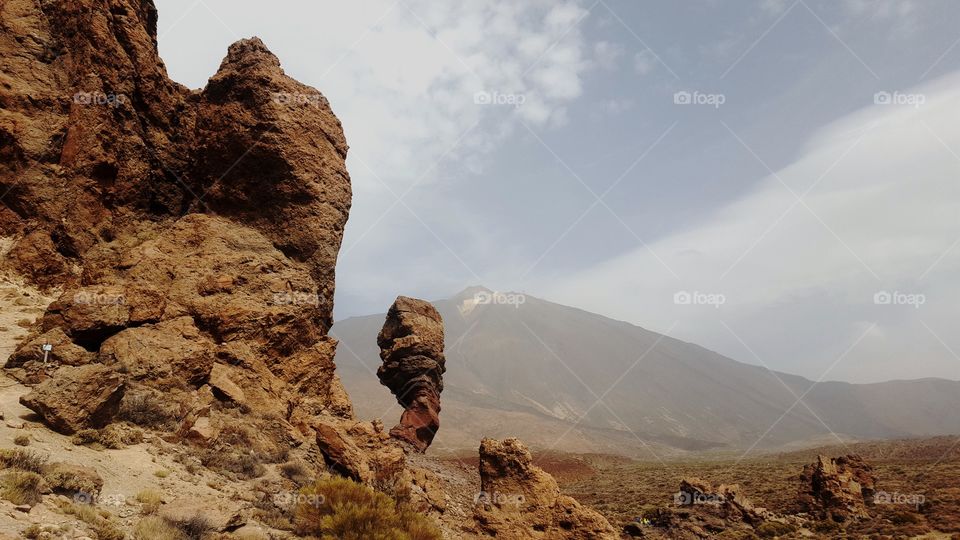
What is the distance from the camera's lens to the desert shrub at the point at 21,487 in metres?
5.63

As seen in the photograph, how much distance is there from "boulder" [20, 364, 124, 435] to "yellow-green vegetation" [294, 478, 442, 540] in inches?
154

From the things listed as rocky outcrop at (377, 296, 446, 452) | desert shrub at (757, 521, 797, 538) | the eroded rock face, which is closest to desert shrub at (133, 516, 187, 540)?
the eroded rock face

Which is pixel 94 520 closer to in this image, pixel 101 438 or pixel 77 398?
pixel 101 438

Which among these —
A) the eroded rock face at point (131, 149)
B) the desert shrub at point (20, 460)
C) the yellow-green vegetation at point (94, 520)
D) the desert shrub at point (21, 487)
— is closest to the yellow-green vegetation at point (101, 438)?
the desert shrub at point (20, 460)

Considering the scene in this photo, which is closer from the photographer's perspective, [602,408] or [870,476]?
[870,476]

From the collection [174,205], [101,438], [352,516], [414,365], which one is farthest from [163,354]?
[414,365]

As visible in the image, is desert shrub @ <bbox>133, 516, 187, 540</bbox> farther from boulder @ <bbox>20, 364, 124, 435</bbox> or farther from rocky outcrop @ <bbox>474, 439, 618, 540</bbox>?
rocky outcrop @ <bbox>474, 439, 618, 540</bbox>

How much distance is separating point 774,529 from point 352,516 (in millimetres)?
19256

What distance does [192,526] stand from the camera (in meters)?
6.74

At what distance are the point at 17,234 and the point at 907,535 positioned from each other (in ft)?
102

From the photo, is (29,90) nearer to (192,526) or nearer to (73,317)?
(73,317)

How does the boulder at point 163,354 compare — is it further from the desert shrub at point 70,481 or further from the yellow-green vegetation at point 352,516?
the yellow-green vegetation at point 352,516

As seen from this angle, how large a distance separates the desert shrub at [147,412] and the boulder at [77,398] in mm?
494

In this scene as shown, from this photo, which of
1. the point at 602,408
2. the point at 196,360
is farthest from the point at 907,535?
the point at 602,408
